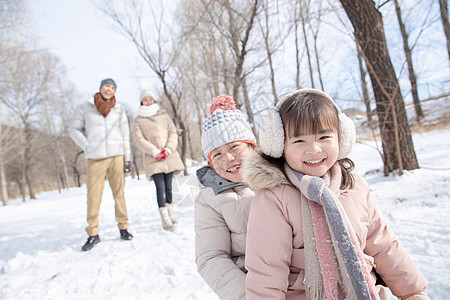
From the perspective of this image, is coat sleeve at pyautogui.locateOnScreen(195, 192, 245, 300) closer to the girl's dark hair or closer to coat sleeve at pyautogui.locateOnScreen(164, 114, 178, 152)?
the girl's dark hair

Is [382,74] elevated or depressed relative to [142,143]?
elevated

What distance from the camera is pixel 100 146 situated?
289 cm

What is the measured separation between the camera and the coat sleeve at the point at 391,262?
0.95 meters

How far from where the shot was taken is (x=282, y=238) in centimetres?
85

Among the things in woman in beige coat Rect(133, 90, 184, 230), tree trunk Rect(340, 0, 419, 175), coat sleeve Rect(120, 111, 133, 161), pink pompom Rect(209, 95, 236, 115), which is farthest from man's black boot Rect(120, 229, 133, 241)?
tree trunk Rect(340, 0, 419, 175)

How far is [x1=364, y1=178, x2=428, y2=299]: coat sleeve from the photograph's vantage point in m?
0.95

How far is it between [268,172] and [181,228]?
8.47 feet

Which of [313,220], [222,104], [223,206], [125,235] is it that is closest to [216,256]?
[223,206]

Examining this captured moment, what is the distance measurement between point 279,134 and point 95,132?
2.73m

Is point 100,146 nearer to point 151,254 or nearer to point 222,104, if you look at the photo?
point 151,254

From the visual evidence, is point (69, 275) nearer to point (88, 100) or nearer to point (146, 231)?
point (146, 231)

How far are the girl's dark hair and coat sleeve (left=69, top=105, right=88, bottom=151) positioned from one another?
2.74m

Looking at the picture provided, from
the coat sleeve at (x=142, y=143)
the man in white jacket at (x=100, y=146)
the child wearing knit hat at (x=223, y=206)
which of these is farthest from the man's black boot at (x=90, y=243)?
the child wearing knit hat at (x=223, y=206)

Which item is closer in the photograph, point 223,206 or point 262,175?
point 262,175
